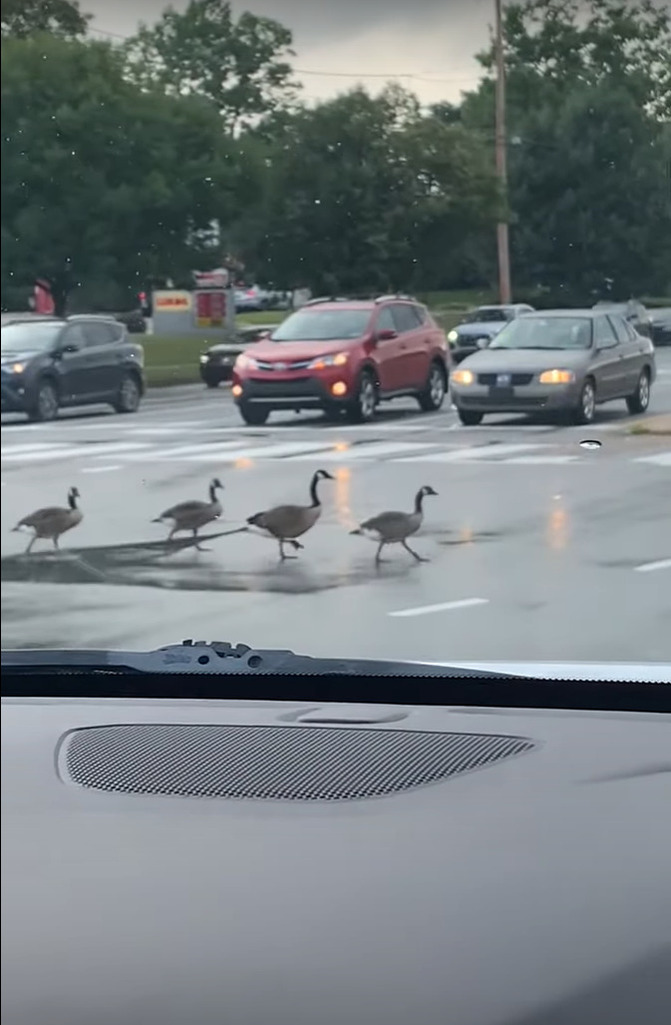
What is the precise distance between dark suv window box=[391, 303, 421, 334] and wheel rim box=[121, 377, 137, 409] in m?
0.72

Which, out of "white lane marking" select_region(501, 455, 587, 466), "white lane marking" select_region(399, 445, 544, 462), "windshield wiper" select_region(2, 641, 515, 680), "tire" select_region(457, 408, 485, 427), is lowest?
"windshield wiper" select_region(2, 641, 515, 680)

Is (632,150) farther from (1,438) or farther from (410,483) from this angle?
(1,438)

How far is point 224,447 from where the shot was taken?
3.60 metres

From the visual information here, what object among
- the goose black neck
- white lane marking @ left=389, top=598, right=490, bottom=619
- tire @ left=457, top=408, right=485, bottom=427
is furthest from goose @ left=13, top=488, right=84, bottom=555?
tire @ left=457, top=408, right=485, bottom=427

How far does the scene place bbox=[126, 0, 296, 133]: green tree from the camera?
10.6 feet

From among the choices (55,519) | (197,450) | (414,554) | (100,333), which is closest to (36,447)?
(55,519)

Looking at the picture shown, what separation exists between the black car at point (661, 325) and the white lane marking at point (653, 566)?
0.55 m

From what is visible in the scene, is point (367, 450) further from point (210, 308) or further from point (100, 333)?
point (100, 333)

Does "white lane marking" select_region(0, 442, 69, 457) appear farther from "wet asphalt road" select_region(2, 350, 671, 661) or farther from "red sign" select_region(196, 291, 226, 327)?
"red sign" select_region(196, 291, 226, 327)

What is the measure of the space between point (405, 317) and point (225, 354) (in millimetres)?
440

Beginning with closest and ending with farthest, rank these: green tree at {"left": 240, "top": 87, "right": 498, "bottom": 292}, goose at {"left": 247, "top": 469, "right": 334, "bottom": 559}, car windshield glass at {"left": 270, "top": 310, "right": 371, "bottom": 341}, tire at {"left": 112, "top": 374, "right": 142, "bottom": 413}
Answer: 1. goose at {"left": 247, "top": 469, "right": 334, "bottom": 559}
2. green tree at {"left": 240, "top": 87, "right": 498, "bottom": 292}
3. car windshield glass at {"left": 270, "top": 310, "right": 371, "bottom": 341}
4. tire at {"left": 112, "top": 374, "right": 142, "bottom": 413}

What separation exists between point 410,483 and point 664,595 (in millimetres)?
601

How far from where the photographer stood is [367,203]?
144 inches

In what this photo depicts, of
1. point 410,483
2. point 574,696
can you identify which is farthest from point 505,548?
point 574,696
